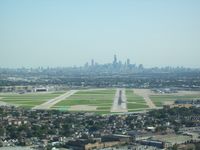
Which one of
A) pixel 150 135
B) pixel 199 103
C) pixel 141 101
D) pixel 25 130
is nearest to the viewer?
pixel 150 135

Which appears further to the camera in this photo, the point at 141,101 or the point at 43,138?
the point at 141,101

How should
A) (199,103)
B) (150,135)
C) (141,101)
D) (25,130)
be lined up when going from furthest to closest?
(141,101), (199,103), (25,130), (150,135)

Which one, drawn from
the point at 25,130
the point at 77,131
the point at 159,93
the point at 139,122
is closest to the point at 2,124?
the point at 25,130

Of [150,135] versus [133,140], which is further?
[150,135]

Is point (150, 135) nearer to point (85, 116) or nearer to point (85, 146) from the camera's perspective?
point (85, 146)

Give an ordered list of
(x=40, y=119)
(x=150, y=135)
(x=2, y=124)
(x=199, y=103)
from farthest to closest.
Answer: (x=199, y=103) → (x=40, y=119) → (x=2, y=124) → (x=150, y=135)

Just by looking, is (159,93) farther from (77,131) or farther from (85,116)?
(77,131)

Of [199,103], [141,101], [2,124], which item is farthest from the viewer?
[141,101]

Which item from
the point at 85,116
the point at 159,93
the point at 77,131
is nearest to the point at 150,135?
the point at 77,131
